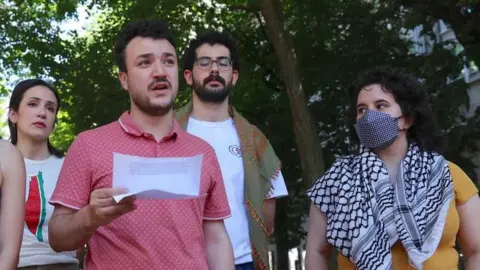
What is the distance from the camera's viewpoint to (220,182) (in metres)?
3.84

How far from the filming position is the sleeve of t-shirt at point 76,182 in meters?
3.49

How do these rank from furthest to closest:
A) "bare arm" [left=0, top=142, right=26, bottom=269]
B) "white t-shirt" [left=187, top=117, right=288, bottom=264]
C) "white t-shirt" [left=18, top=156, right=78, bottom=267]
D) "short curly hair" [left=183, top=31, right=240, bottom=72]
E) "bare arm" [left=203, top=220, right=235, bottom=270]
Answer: "short curly hair" [left=183, top=31, right=240, bottom=72], "white t-shirt" [left=187, top=117, right=288, bottom=264], "white t-shirt" [left=18, top=156, right=78, bottom=267], "bare arm" [left=203, top=220, right=235, bottom=270], "bare arm" [left=0, top=142, right=26, bottom=269]

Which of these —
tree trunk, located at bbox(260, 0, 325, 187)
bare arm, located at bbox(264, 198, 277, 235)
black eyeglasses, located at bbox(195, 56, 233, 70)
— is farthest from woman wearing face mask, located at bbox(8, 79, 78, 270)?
tree trunk, located at bbox(260, 0, 325, 187)

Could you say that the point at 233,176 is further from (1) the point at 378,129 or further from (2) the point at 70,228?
(2) the point at 70,228

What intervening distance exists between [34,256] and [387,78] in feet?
7.64

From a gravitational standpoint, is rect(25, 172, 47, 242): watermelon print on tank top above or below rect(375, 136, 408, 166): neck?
below

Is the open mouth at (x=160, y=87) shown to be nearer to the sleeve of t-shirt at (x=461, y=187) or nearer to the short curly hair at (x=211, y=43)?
the sleeve of t-shirt at (x=461, y=187)

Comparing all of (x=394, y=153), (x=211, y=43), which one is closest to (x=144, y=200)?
(x=394, y=153)

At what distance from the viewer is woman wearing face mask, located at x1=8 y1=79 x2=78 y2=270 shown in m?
4.98

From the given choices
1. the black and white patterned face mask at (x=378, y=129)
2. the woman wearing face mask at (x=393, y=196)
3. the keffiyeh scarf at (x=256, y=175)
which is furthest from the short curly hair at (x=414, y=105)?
the keffiyeh scarf at (x=256, y=175)

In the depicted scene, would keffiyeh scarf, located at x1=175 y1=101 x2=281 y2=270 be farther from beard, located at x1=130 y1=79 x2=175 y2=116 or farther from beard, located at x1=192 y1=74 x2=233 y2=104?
beard, located at x1=130 y1=79 x2=175 y2=116

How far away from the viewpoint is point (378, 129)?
4.52 metres

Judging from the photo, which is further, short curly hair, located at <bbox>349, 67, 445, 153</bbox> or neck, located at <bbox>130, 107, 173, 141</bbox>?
short curly hair, located at <bbox>349, 67, 445, 153</bbox>

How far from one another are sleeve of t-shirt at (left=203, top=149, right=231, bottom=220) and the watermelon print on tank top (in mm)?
1606
